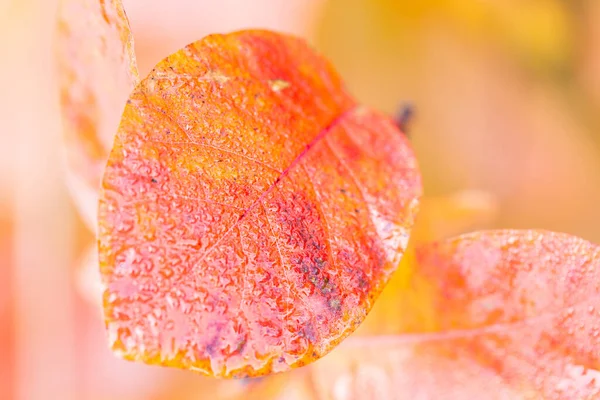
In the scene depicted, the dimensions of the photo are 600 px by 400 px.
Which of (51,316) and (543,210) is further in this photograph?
(51,316)

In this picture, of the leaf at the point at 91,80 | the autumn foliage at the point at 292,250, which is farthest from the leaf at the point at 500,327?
the leaf at the point at 91,80

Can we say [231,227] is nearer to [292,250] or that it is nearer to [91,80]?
[292,250]

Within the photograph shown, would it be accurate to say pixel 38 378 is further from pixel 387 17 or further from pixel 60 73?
pixel 387 17

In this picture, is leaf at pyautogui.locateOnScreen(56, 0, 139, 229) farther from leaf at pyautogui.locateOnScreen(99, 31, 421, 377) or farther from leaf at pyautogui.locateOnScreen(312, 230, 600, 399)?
leaf at pyautogui.locateOnScreen(312, 230, 600, 399)

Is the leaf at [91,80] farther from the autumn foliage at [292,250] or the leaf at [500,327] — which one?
the leaf at [500,327]

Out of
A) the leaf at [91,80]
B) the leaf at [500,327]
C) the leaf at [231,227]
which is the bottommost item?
the leaf at [500,327]

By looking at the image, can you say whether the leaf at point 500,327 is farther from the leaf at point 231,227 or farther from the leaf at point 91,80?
the leaf at point 91,80

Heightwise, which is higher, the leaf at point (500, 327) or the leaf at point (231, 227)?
the leaf at point (231, 227)

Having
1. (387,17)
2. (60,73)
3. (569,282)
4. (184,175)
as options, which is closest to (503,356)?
(569,282)
